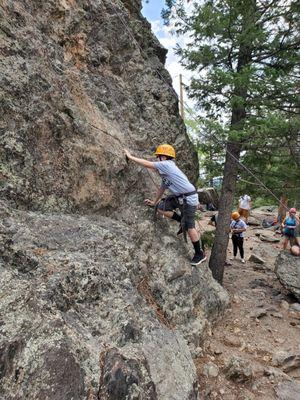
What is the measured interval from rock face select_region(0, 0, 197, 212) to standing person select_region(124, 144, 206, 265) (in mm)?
496

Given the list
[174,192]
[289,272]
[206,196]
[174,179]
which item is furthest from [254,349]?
[206,196]

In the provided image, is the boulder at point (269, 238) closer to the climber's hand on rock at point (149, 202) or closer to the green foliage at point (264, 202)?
the green foliage at point (264, 202)

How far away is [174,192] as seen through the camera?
622 centimetres

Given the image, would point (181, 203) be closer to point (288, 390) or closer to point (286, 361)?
point (286, 361)

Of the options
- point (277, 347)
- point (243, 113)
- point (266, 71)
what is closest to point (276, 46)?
point (266, 71)

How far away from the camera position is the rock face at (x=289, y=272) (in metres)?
8.38

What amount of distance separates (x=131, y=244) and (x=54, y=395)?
2656 millimetres

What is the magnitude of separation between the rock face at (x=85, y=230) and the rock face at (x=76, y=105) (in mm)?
22

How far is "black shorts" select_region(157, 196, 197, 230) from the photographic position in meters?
6.27

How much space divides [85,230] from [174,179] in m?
2.10

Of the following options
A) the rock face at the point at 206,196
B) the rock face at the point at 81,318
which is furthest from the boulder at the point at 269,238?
the rock face at the point at 81,318

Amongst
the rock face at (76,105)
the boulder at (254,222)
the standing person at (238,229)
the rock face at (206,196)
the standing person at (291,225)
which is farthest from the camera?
the rock face at (206,196)

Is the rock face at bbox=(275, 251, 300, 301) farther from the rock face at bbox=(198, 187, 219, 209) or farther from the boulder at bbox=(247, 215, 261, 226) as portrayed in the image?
the rock face at bbox=(198, 187, 219, 209)

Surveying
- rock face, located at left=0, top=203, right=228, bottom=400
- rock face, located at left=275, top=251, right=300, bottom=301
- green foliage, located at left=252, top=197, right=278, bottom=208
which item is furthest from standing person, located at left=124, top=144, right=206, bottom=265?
green foliage, located at left=252, top=197, right=278, bottom=208
